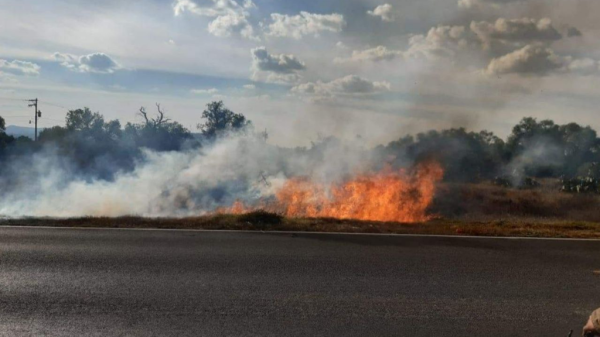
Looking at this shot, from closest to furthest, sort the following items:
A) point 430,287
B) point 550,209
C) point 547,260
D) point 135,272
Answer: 1. point 430,287
2. point 135,272
3. point 547,260
4. point 550,209

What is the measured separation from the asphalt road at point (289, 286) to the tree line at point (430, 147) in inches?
414

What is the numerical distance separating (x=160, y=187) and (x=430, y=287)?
45.2ft

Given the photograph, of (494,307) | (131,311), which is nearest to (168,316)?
(131,311)

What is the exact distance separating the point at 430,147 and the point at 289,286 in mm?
15868

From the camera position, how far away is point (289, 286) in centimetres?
635

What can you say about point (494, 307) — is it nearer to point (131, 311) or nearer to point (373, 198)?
point (131, 311)

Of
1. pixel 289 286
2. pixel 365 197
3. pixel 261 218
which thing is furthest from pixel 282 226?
pixel 365 197

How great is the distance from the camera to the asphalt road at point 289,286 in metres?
5.05

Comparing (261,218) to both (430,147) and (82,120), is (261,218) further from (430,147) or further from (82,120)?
(82,120)

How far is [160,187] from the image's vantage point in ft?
59.5

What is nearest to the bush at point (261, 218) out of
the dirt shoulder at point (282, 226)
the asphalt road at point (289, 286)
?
the dirt shoulder at point (282, 226)

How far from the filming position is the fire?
1638 cm

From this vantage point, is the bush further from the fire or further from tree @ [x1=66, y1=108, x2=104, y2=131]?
tree @ [x1=66, y1=108, x2=104, y2=131]

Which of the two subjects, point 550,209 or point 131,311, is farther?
point 550,209
